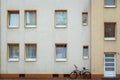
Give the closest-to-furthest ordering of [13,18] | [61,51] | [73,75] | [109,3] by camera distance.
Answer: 1. [73,75]
2. [109,3]
3. [61,51]
4. [13,18]

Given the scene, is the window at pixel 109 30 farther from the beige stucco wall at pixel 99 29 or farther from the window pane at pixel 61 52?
the window pane at pixel 61 52

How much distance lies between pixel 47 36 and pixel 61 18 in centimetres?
254

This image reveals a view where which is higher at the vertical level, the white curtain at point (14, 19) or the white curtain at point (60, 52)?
the white curtain at point (14, 19)

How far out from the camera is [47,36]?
118 feet

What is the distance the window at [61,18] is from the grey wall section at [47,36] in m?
0.51

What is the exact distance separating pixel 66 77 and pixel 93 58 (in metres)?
3.60

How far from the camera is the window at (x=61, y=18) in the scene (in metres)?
36.5

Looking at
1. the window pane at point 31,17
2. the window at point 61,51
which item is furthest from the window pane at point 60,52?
the window pane at point 31,17

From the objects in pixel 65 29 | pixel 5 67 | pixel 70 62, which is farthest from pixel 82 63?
pixel 5 67

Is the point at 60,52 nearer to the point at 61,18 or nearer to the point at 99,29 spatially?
the point at 61,18

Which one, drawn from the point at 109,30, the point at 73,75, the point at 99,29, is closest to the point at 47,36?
the point at 73,75

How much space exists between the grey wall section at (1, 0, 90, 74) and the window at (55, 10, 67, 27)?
Answer: 20.3 inches

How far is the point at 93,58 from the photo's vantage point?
115ft

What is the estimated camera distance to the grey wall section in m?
36.0
